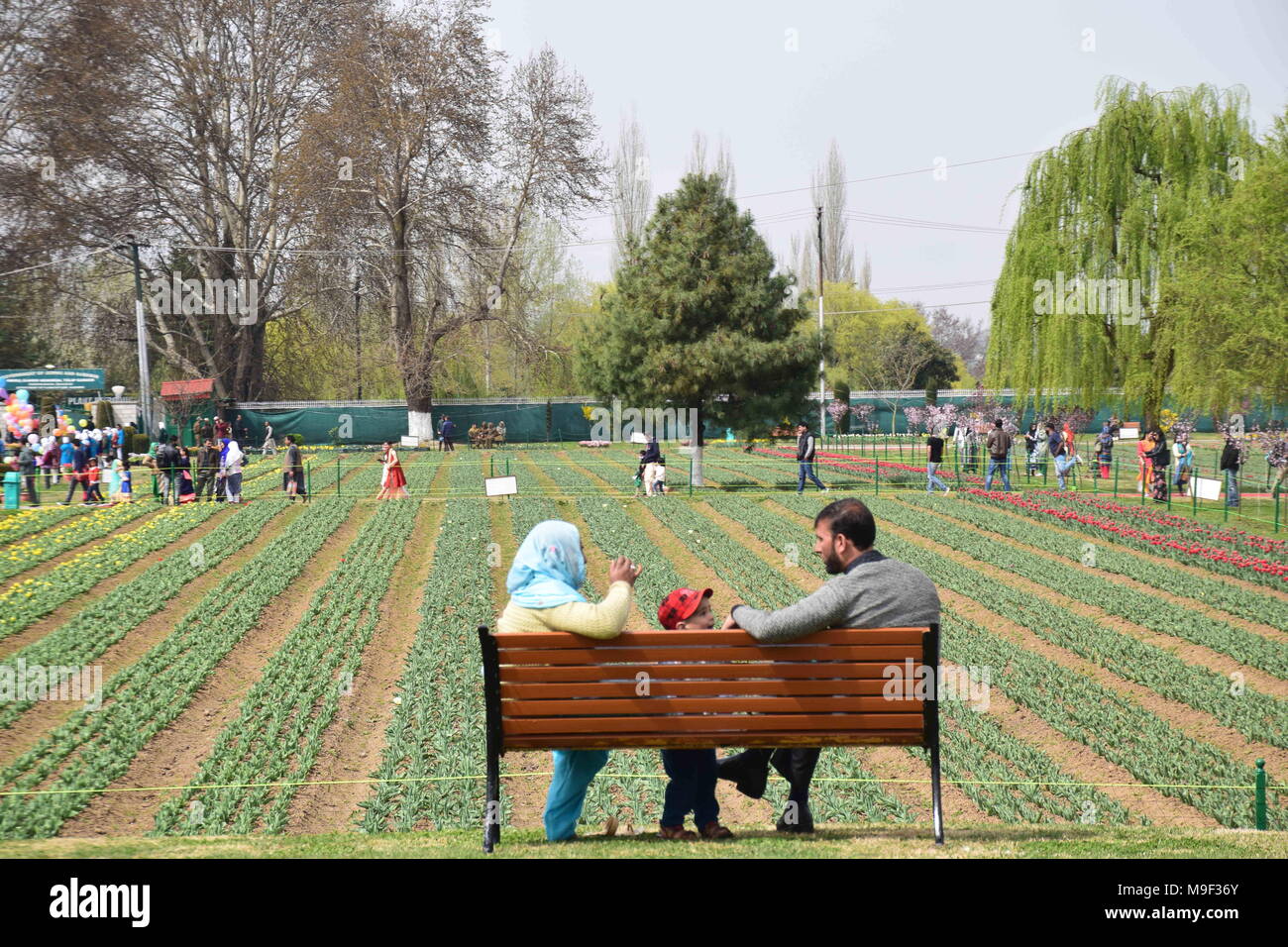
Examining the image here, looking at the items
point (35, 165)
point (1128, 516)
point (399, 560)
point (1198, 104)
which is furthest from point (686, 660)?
point (35, 165)

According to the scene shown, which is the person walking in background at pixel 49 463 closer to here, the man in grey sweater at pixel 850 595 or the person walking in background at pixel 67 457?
the person walking in background at pixel 67 457

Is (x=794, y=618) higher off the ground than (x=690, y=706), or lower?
higher

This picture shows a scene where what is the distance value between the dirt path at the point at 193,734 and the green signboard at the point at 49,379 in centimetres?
3847

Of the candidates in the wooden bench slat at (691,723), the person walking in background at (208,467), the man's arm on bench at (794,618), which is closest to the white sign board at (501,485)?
the person walking in background at (208,467)

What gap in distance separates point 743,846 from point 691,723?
24.3 inches

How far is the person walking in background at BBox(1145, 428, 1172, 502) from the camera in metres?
26.2

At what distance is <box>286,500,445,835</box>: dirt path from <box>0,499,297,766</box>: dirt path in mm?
2377

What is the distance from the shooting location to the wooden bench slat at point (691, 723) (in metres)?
5.38

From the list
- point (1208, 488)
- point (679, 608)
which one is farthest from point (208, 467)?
point (679, 608)

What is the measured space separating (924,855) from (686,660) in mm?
1387

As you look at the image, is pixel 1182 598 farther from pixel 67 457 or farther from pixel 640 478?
pixel 67 457

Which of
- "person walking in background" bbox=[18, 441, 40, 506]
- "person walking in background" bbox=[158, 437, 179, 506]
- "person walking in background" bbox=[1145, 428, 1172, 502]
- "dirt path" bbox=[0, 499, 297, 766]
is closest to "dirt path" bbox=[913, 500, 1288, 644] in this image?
"person walking in background" bbox=[1145, 428, 1172, 502]

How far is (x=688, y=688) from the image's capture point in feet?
17.7

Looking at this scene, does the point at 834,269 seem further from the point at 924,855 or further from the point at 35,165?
the point at 924,855
